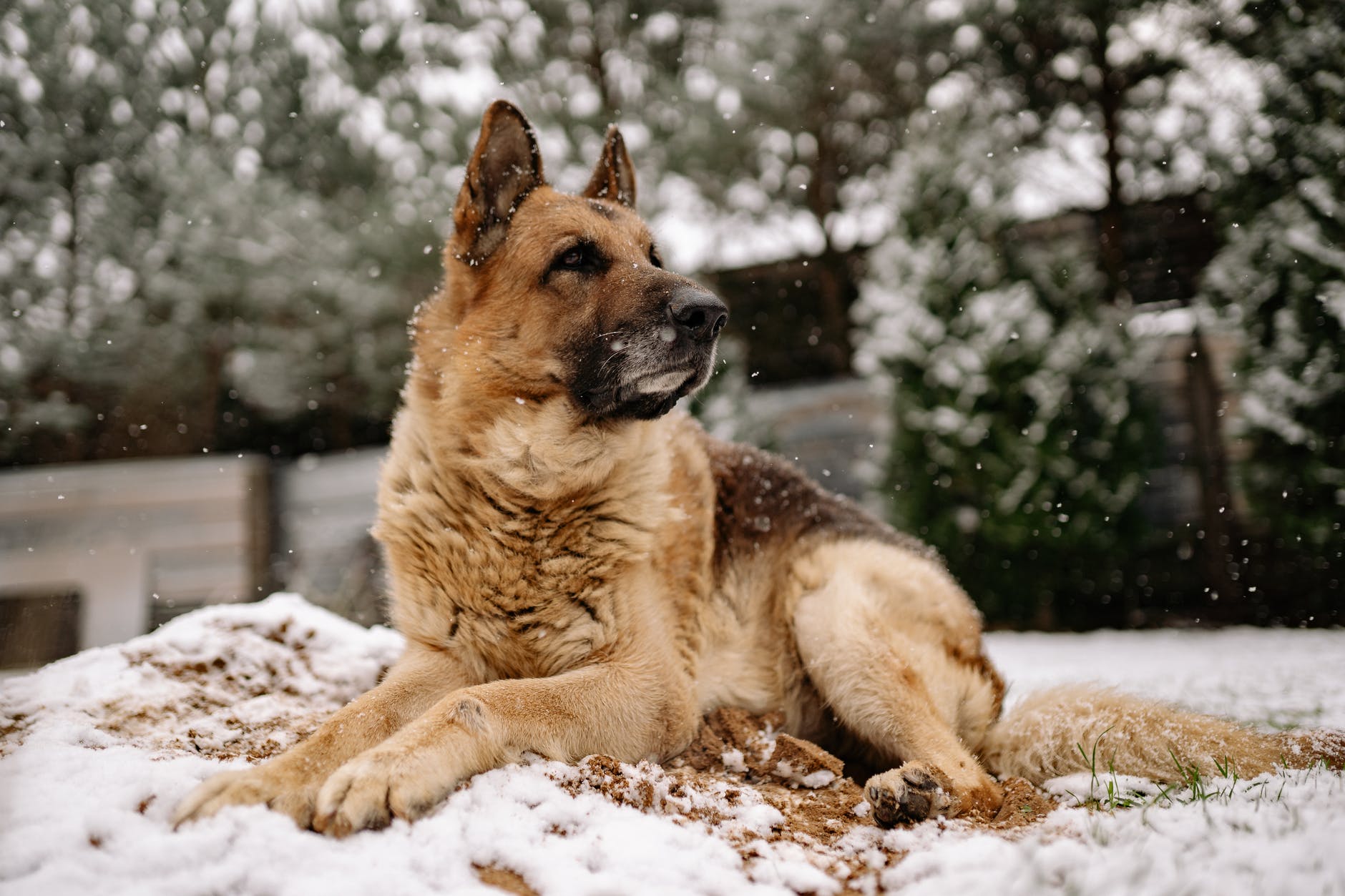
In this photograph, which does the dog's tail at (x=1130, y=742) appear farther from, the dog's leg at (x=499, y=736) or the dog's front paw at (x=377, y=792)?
the dog's front paw at (x=377, y=792)

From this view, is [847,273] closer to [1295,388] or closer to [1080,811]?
[1295,388]

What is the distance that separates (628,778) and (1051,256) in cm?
661

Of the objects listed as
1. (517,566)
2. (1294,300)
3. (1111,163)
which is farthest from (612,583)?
(1111,163)

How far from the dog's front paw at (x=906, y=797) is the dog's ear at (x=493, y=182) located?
2.24 m

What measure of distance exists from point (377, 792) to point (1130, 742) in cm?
224

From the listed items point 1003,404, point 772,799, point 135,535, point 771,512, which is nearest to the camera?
point 772,799

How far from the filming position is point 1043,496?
6.32 m

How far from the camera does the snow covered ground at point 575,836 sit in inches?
57.7

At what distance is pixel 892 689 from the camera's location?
2.64 meters

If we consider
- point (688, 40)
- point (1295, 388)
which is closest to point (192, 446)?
point (688, 40)

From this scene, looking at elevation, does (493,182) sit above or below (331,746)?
above

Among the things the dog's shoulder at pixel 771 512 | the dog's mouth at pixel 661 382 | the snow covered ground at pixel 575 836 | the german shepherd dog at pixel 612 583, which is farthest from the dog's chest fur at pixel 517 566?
the dog's shoulder at pixel 771 512

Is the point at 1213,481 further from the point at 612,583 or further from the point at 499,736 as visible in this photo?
the point at 499,736

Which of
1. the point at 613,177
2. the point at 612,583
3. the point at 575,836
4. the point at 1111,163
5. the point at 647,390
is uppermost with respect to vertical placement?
the point at 1111,163
